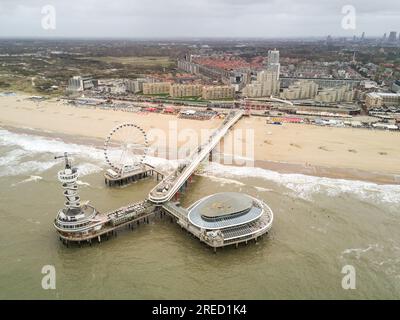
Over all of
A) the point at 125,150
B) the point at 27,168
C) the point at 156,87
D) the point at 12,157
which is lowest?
the point at 27,168

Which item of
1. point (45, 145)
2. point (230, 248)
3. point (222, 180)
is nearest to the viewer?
point (230, 248)

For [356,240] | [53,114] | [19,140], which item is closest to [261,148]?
[356,240]

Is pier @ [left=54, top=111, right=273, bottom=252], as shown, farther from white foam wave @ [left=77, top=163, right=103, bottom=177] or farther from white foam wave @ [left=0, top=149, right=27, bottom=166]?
white foam wave @ [left=0, top=149, right=27, bottom=166]

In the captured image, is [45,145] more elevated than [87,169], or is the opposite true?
→ [45,145]

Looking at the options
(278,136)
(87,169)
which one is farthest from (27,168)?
(278,136)

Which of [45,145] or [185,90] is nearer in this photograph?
[45,145]

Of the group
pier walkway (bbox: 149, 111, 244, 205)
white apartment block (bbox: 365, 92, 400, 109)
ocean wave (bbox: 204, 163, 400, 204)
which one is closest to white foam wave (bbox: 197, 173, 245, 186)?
ocean wave (bbox: 204, 163, 400, 204)

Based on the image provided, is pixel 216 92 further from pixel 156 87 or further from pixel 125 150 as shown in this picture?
pixel 125 150
